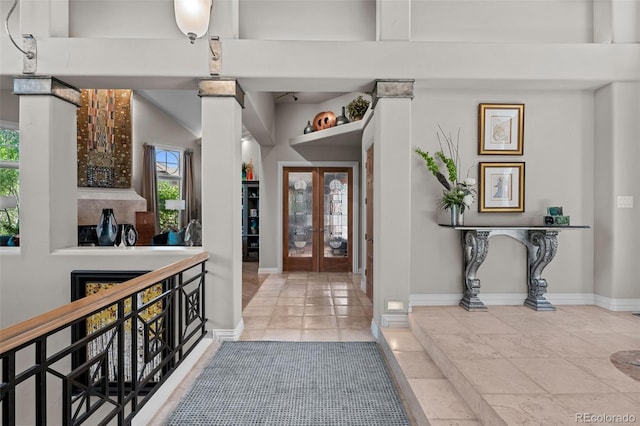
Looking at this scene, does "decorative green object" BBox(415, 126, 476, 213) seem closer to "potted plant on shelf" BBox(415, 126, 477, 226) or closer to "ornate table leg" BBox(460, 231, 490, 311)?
"potted plant on shelf" BBox(415, 126, 477, 226)

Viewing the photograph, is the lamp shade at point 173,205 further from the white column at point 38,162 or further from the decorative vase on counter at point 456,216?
the decorative vase on counter at point 456,216

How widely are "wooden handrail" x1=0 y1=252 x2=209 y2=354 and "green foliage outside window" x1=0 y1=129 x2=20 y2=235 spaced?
4.34 meters

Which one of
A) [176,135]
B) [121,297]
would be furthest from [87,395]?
[176,135]

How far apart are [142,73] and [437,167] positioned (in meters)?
2.96

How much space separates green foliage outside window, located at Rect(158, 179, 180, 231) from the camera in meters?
7.92

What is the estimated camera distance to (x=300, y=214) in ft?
21.7

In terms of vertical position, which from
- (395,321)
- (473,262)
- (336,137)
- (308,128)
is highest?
(308,128)

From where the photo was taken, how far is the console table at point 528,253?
3.41 m

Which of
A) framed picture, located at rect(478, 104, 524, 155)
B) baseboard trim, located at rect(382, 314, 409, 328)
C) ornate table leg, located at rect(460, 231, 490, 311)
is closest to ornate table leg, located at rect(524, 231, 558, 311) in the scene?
ornate table leg, located at rect(460, 231, 490, 311)

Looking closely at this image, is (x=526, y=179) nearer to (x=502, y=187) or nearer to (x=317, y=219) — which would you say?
(x=502, y=187)

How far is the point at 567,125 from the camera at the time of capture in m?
3.64

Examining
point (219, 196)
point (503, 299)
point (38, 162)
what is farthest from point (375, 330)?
point (38, 162)

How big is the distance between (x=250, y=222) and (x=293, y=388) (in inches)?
241

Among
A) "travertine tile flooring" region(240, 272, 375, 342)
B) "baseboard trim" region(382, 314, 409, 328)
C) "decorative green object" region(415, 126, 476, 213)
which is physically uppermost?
"decorative green object" region(415, 126, 476, 213)
